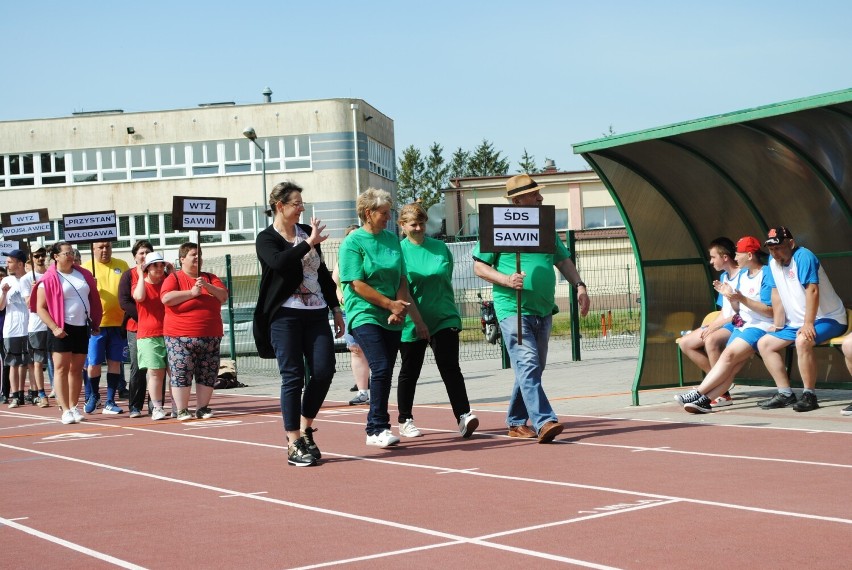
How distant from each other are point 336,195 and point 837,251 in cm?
4836

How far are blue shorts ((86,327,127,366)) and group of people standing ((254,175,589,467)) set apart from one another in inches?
231

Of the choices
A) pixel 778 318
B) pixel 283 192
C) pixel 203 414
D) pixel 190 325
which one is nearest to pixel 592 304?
pixel 203 414

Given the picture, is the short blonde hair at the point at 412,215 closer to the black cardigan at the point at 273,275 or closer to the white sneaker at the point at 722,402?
the black cardigan at the point at 273,275

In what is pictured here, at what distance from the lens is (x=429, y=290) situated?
10.2 m

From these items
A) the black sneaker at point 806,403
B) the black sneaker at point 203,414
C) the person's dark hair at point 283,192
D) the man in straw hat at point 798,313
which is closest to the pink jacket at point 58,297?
the black sneaker at point 203,414

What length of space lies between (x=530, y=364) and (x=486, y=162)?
108 m

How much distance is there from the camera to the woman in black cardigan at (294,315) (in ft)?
29.7

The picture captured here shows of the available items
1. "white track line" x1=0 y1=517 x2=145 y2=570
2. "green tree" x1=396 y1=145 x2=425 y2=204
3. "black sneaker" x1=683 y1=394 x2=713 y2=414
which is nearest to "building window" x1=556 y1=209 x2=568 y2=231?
"green tree" x1=396 y1=145 x2=425 y2=204

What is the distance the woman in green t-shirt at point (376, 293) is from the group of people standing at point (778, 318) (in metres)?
3.01

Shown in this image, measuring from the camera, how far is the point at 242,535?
6441 millimetres

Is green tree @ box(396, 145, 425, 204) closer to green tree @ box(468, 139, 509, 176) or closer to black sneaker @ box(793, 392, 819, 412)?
green tree @ box(468, 139, 509, 176)

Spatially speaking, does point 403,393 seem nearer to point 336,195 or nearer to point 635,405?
point 635,405

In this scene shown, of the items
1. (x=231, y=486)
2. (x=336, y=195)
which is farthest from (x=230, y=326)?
(x=336, y=195)

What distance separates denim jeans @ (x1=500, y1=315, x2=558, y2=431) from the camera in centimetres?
974
